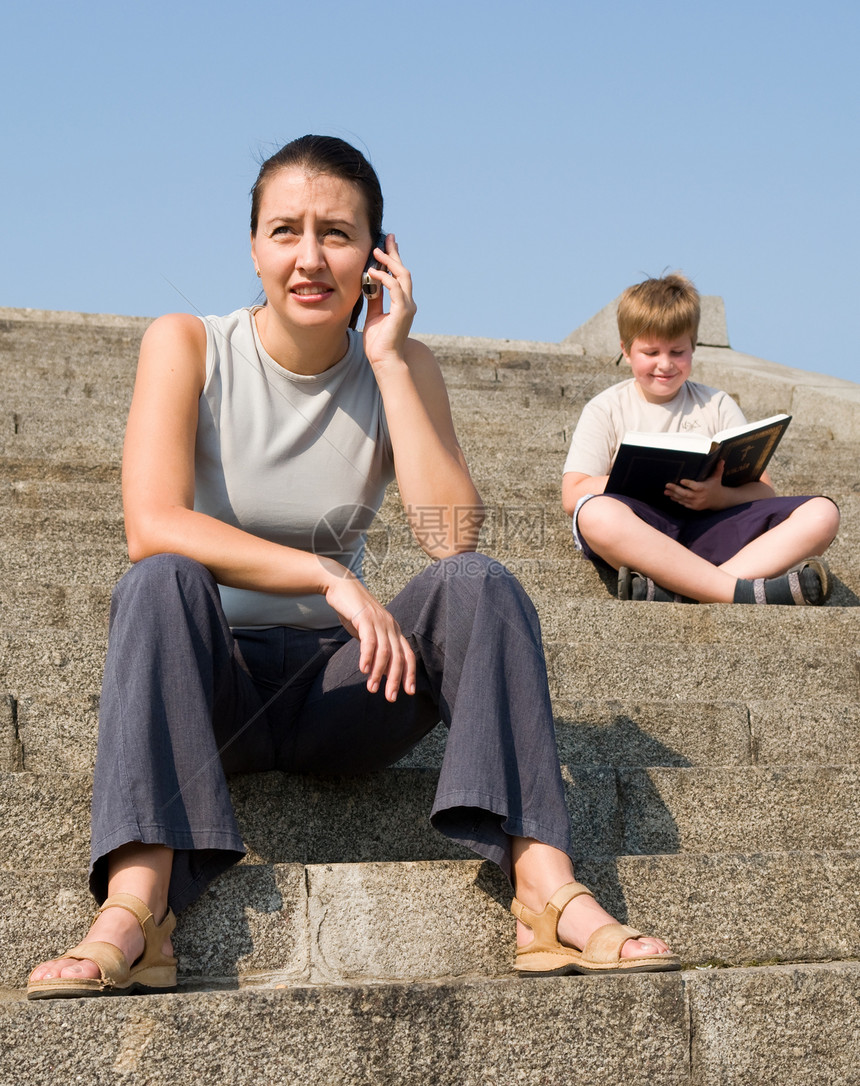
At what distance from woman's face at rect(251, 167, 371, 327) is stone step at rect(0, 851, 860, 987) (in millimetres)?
988

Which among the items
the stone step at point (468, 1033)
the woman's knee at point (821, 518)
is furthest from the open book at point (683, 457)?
the stone step at point (468, 1033)

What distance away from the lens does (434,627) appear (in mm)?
1875

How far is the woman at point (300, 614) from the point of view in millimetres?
1605

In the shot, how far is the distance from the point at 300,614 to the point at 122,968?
2.41ft

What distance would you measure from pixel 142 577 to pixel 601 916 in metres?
0.80

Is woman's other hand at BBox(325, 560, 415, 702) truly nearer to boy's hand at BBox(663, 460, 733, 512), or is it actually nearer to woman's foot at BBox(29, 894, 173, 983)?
woman's foot at BBox(29, 894, 173, 983)

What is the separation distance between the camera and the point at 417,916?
1.71 m

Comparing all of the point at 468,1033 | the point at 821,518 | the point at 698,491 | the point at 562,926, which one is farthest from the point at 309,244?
the point at 821,518

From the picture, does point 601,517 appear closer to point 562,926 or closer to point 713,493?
point 713,493

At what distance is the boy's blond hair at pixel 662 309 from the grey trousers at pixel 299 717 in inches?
80.6

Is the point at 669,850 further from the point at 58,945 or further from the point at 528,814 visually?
the point at 58,945

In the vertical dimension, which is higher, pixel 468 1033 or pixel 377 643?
pixel 377 643

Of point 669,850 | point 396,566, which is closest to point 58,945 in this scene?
point 669,850

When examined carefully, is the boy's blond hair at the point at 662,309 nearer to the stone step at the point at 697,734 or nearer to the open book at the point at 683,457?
the open book at the point at 683,457
